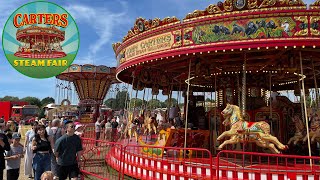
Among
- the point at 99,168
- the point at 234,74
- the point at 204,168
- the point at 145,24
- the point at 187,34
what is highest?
the point at 145,24

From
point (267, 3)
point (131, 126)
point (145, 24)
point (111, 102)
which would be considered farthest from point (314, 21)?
point (111, 102)

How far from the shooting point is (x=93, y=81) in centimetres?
3266

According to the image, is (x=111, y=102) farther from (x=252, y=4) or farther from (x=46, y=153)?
(x=46, y=153)

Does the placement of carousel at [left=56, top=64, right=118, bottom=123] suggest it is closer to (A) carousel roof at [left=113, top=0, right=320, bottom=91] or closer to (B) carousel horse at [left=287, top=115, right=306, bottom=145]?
(A) carousel roof at [left=113, top=0, right=320, bottom=91]

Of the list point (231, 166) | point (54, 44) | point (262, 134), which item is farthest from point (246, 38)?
point (54, 44)

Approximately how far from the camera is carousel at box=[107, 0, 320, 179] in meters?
6.56

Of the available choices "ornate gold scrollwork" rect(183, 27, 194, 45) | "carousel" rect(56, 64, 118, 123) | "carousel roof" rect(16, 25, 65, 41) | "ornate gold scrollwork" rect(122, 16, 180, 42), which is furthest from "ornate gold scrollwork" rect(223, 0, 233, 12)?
"carousel" rect(56, 64, 118, 123)

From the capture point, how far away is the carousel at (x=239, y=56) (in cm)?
656

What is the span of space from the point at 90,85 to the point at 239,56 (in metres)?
25.6

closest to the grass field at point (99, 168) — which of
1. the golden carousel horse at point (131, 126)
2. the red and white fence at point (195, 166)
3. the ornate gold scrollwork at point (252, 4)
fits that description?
the red and white fence at point (195, 166)

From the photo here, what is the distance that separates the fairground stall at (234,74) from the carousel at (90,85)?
21.1 metres

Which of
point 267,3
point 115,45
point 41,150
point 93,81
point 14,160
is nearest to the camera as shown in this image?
point 14,160

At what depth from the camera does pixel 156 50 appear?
319 inches

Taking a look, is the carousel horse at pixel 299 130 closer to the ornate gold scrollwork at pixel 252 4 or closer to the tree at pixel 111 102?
the ornate gold scrollwork at pixel 252 4
